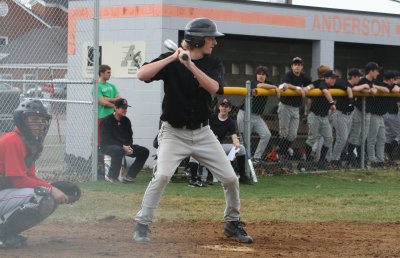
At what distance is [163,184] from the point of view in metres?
7.61

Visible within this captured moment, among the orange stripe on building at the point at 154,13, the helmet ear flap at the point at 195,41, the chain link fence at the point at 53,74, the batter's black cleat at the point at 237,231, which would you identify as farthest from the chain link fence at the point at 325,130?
the helmet ear flap at the point at 195,41

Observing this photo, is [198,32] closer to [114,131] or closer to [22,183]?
[22,183]

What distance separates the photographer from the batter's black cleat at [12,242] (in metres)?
7.20

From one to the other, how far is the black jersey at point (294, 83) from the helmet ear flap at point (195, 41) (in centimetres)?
768

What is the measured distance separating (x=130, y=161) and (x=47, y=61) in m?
2.30

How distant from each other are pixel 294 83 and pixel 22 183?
885cm

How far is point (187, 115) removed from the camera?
7.64 m

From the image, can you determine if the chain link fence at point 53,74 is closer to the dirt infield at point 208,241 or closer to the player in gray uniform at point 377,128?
the dirt infield at point 208,241

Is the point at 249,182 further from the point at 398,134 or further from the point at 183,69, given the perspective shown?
the point at 183,69

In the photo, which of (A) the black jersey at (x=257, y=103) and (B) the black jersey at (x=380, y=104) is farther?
(B) the black jersey at (x=380, y=104)

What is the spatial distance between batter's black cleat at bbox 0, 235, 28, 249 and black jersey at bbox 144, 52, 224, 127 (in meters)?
1.70

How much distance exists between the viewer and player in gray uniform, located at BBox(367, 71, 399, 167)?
55.4ft

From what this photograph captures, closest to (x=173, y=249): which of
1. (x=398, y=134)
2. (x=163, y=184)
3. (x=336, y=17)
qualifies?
(x=163, y=184)

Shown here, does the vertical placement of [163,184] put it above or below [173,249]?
above
